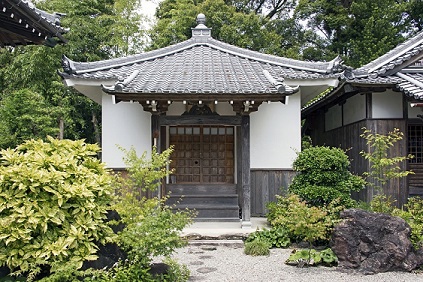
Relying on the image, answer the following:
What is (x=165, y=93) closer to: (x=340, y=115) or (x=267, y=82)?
(x=267, y=82)

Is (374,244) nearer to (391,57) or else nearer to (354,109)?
(354,109)

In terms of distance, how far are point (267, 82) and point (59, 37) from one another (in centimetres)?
522

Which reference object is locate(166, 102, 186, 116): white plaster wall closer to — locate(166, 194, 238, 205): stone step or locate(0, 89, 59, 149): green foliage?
locate(166, 194, 238, 205): stone step

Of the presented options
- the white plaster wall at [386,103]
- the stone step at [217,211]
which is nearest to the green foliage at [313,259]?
the stone step at [217,211]

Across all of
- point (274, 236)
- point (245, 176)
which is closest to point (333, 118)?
point (245, 176)

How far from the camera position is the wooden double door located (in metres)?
12.0

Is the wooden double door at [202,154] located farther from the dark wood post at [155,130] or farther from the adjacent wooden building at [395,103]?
the adjacent wooden building at [395,103]

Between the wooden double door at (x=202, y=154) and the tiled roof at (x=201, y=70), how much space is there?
1.68 meters

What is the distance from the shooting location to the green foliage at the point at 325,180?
919 cm

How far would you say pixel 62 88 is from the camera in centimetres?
2038

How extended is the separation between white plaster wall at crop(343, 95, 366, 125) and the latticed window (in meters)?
1.36

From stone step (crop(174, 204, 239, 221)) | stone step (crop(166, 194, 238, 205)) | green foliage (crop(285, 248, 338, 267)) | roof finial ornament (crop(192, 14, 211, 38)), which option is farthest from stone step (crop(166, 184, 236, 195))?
roof finial ornament (crop(192, 14, 211, 38))

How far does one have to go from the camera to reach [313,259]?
7.41m

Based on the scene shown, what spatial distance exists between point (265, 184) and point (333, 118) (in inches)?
203
